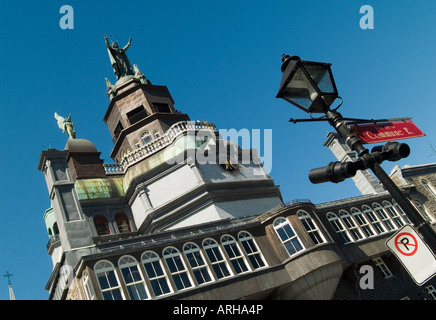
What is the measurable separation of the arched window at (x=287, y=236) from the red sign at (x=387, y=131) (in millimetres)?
17440

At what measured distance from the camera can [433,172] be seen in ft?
140

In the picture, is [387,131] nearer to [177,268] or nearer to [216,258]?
[177,268]

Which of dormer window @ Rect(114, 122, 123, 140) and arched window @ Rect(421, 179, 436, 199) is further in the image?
dormer window @ Rect(114, 122, 123, 140)

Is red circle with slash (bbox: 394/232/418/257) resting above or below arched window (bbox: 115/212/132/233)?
below

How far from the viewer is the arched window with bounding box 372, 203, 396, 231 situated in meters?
31.3

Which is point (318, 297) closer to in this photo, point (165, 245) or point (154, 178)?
point (165, 245)

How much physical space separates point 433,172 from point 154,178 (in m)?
28.1

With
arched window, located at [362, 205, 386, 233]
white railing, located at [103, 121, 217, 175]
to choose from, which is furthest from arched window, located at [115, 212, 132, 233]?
arched window, located at [362, 205, 386, 233]

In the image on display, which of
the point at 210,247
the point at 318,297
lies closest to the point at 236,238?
the point at 210,247

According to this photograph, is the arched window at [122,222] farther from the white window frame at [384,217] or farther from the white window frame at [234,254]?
the white window frame at [384,217]

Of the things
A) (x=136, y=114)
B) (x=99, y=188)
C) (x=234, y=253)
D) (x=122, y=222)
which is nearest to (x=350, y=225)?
(x=234, y=253)

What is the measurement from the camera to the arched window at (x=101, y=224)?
113 feet

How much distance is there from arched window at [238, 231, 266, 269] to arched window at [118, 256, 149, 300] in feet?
21.6

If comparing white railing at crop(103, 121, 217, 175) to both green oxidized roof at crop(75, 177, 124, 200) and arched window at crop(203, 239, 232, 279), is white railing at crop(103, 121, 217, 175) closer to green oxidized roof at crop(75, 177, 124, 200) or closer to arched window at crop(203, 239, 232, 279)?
green oxidized roof at crop(75, 177, 124, 200)
